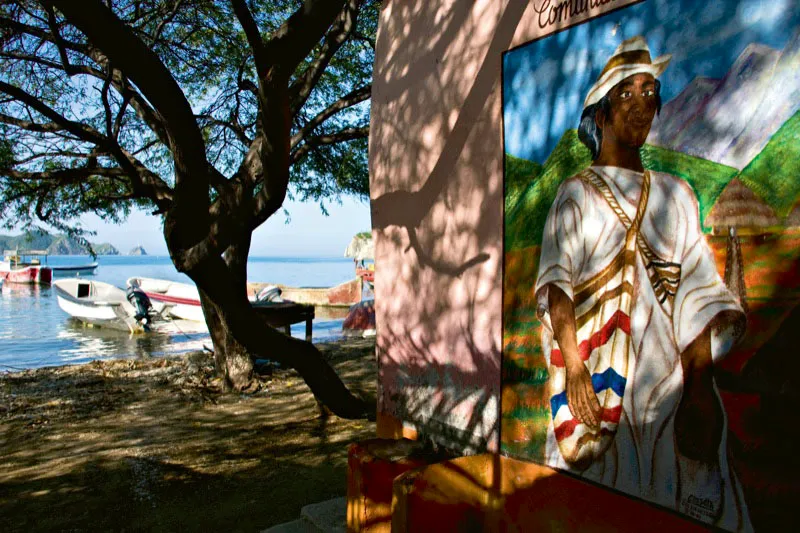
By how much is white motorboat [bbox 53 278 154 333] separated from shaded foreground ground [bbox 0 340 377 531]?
16203 mm

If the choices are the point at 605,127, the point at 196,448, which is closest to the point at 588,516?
the point at 605,127

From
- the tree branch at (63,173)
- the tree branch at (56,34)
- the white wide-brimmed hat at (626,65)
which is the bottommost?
the white wide-brimmed hat at (626,65)

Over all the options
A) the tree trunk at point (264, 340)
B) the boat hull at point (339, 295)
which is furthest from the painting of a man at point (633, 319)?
the boat hull at point (339, 295)

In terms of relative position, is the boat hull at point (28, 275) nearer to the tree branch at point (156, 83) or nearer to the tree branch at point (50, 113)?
the tree branch at point (50, 113)

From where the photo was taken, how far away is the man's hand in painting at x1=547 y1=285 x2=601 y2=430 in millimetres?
2887

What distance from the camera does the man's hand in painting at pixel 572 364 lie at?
2887 mm

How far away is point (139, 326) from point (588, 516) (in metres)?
27.3

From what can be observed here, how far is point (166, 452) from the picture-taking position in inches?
287

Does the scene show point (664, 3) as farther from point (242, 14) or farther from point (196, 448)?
point (196, 448)

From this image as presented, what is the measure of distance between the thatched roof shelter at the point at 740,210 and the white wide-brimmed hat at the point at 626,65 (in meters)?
0.62

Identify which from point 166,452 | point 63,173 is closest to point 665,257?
point 166,452
